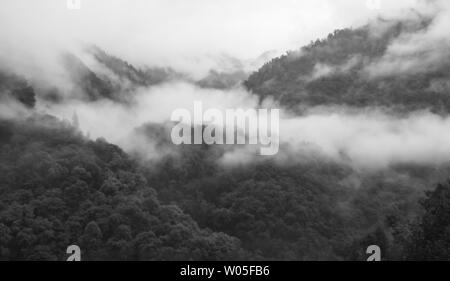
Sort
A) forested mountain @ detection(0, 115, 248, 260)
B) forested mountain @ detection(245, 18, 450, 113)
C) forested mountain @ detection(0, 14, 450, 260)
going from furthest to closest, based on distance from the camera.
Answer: forested mountain @ detection(245, 18, 450, 113) → forested mountain @ detection(0, 14, 450, 260) → forested mountain @ detection(0, 115, 248, 260)

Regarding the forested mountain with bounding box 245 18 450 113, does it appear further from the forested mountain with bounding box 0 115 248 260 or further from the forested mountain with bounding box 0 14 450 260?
the forested mountain with bounding box 0 115 248 260

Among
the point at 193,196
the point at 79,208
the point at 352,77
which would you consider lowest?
the point at 79,208

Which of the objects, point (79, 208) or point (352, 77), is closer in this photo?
point (79, 208)

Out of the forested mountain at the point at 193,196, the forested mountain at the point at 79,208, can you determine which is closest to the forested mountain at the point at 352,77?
the forested mountain at the point at 193,196

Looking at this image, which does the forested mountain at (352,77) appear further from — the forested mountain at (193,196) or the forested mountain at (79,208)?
the forested mountain at (79,208)

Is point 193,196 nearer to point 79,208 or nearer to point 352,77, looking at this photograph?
point 79,208

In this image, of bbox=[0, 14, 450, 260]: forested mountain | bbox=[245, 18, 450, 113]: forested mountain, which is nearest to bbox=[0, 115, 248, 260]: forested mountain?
bbox=[0, 14, 450, 260]: forested mountain

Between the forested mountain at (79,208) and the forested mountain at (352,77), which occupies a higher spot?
the forested mountain at (352,77)

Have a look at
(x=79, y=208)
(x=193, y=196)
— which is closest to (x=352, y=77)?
(x=193, y=196)

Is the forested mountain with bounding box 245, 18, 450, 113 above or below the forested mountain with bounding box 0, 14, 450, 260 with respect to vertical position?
above

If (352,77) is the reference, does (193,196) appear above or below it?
below

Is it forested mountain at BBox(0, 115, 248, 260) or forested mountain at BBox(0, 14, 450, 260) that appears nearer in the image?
forested mountain at BBox(0, 115, 248, 260)

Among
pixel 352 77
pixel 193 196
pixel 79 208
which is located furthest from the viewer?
pixel 352 77
